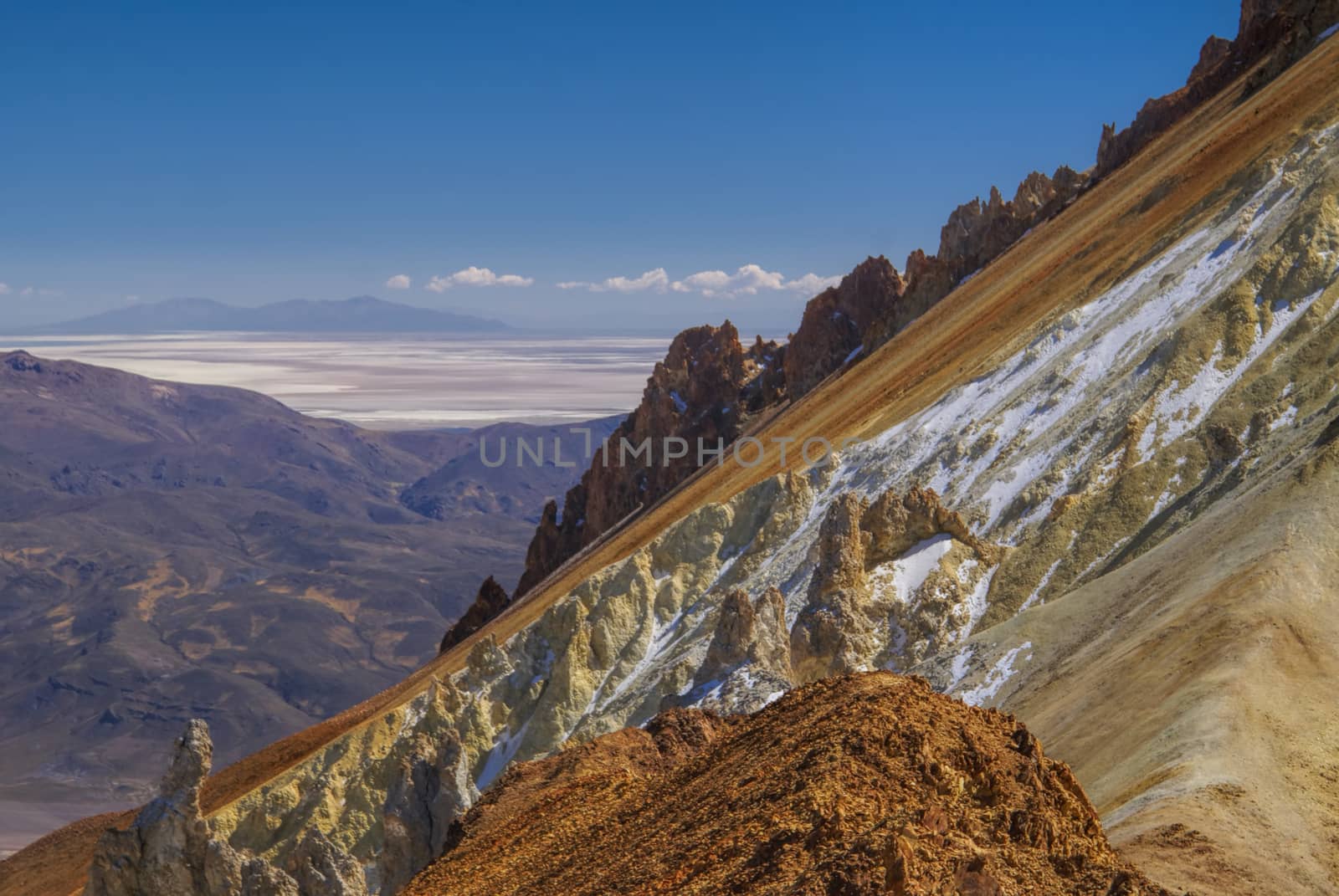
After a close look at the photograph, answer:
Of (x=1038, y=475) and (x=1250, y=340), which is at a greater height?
(x=1250, y=340)

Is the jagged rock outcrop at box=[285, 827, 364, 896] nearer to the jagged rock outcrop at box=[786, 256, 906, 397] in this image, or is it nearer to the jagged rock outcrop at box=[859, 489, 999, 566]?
the jagged rock outcrop at box=[859, 489, 999, 566]

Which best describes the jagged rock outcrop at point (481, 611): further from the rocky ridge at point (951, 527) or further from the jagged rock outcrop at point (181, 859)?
the jagged rock outcrop at point (181, 859)

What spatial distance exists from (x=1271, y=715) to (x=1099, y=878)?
35.0 feet

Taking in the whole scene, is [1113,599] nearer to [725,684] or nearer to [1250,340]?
[725,684]

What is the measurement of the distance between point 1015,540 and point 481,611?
68.7 metres

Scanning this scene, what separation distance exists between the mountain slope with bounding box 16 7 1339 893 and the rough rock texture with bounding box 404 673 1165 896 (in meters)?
5.12

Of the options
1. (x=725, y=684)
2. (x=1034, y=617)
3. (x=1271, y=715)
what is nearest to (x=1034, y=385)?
(x=1034, y=617)

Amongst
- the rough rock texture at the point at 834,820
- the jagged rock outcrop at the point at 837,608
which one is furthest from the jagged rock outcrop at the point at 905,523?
the rough rock texture at the point at 834,820

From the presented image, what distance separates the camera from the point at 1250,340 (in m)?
46.0

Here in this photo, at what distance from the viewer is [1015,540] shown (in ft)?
149

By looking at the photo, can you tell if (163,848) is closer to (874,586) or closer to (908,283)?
(874,586)

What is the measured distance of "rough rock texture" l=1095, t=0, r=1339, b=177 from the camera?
8319 cm

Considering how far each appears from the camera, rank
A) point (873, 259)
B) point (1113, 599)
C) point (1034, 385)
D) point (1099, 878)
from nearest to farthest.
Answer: point (1099, 878) → point (1113, 599) → point (1034, 385) → point (873, 259)

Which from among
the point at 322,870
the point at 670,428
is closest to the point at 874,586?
the point at 322,870
